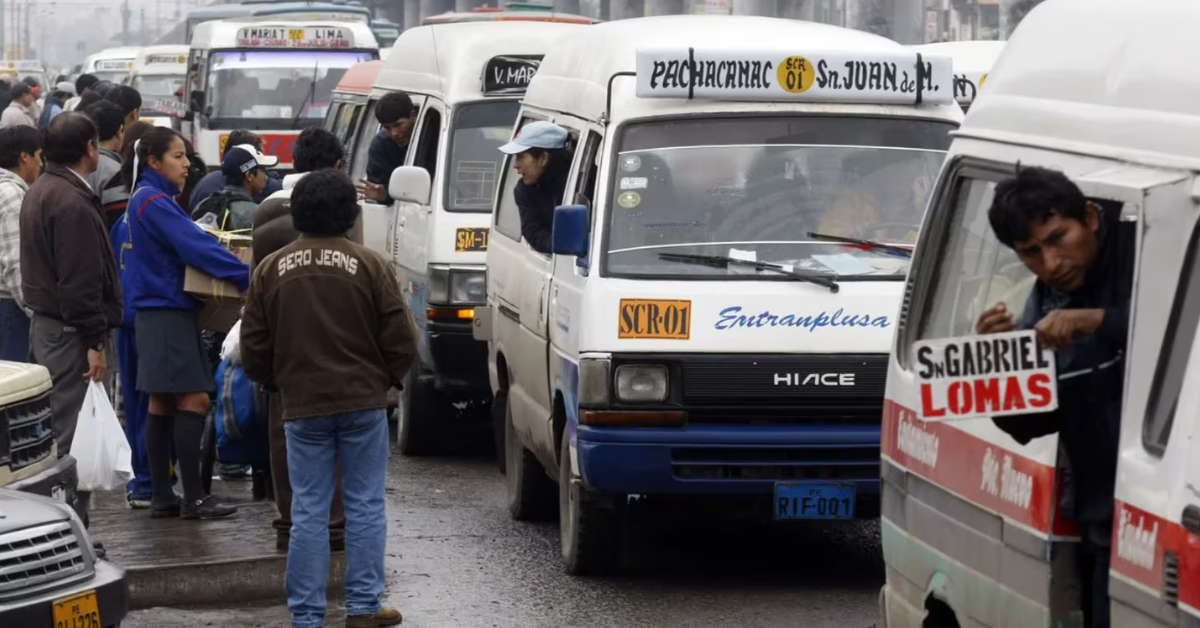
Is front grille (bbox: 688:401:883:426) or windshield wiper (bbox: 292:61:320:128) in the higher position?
windshield wiper (bbox: 292:61:320:128)

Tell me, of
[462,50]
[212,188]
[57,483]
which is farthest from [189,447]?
[462,50]

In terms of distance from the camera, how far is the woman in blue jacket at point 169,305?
28.1 ft

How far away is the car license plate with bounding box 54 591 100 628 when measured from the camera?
539cm

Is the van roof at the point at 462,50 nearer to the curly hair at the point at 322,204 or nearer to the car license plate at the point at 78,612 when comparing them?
the curly hair at the point at 322,204

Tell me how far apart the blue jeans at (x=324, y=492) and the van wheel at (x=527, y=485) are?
232 cm

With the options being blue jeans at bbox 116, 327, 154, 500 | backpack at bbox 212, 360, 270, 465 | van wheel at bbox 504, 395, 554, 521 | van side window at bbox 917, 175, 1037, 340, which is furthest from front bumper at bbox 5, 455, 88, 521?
van wheel at bbox 504, 395, 554, 521

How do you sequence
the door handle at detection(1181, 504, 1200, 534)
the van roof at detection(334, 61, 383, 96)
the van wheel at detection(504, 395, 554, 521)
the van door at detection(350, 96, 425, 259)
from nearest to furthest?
the door handle at detection(1181, 504, 1200, 534) < the van wheel at detection(504, 395, 554, 521) < the van door at detection(350, 96, 425, 259) < the van roof at detection(334, 61, 383, 96)

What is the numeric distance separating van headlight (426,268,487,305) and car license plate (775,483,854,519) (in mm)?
3901

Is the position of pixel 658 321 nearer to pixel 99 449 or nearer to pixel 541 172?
pixel 541 172

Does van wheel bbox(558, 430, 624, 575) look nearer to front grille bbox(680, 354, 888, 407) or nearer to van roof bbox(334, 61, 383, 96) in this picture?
→ front grille bbox(680, 354, 888, 407)

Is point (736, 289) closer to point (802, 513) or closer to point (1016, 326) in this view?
point (802, 513)

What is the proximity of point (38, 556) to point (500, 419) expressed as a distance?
193 inches

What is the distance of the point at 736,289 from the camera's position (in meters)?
7.63

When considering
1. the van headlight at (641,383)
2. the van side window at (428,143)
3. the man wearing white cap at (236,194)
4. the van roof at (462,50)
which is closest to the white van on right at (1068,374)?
the van headlight at (641,383)
